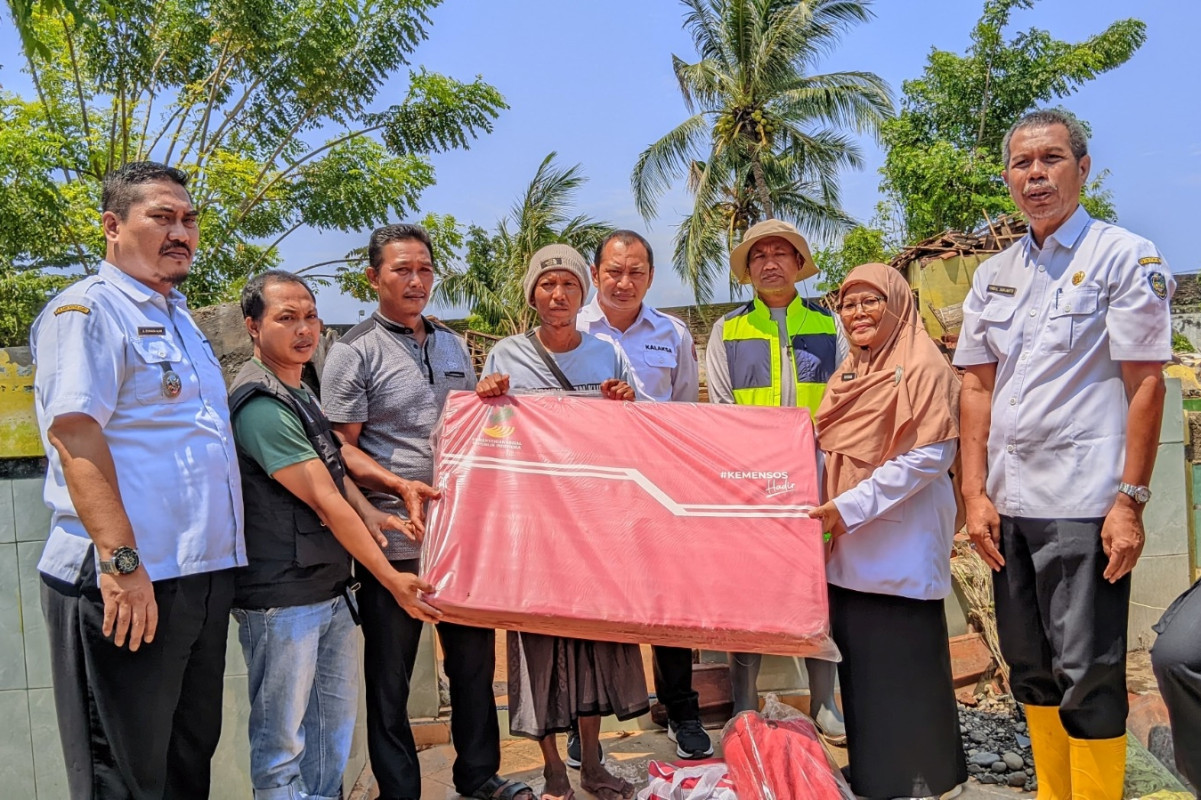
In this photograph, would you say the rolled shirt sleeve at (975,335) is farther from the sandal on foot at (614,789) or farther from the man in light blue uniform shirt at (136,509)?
the man in light blue uniform shirt at (136,509)

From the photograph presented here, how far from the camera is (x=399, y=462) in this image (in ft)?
10.8

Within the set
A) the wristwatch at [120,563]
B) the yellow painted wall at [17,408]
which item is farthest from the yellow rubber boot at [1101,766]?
the yellow painted wall at [17,408]

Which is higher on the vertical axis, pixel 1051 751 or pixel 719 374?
pixel 719 374

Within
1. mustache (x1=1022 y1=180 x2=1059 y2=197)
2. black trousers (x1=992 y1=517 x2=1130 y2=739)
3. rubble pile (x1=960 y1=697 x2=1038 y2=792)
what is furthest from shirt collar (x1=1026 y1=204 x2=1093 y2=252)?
rubble pile (x1=960 y1=697 x2=1038 y2=792)

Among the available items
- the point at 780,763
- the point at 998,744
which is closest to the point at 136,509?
the point at 780,763

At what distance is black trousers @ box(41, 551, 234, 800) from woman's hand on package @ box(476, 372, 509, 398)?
1.10 meters

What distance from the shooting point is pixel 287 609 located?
2.82 meters

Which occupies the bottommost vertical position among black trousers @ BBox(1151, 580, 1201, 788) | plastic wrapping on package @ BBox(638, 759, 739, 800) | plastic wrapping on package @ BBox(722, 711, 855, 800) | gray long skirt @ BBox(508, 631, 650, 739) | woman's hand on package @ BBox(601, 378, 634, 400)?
plastic wrapping on package @ BBox(638, 759, 739, 800)

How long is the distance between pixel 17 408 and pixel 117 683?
1449 mm

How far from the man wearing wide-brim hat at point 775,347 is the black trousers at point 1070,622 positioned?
115 centimetres

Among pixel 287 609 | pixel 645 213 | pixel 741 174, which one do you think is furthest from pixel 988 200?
pixel 287 609

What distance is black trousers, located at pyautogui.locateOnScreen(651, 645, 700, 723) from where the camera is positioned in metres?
3.92

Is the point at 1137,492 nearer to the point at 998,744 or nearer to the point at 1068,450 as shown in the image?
the point at 1068,450

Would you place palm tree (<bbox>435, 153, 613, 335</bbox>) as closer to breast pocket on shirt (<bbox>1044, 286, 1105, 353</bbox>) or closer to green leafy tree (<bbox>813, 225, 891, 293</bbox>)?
green leafy tree (<bbox>813, 225, 891, 293</bbox>)
